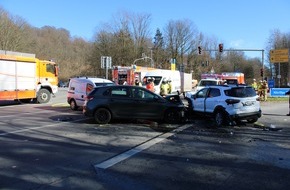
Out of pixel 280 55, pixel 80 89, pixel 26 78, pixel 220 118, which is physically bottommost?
pixel 220 118

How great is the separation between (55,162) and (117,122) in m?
7.17

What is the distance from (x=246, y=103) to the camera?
14195 millimetres

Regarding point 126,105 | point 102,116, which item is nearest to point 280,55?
point 126,105

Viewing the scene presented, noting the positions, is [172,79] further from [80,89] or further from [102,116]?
[102,116]

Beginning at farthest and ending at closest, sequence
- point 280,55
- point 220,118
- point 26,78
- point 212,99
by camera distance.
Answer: point 280,55 < point 26,78 < point 212,99 < point 220,118

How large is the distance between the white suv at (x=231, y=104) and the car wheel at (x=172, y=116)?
3.99 feet

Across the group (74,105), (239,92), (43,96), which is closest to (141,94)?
(239,92)

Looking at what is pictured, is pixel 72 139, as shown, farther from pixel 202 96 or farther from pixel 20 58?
pixel 20 58

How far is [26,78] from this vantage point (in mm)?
25938

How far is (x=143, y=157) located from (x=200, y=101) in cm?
761

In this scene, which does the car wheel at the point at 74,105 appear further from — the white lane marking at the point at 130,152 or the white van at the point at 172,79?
the white lane marking at the point at 130,152

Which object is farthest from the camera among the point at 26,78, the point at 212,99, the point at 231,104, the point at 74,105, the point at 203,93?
the point at 26,78

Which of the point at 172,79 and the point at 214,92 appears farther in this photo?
the point at 172,79

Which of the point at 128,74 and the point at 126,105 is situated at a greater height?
the point at 128,74
